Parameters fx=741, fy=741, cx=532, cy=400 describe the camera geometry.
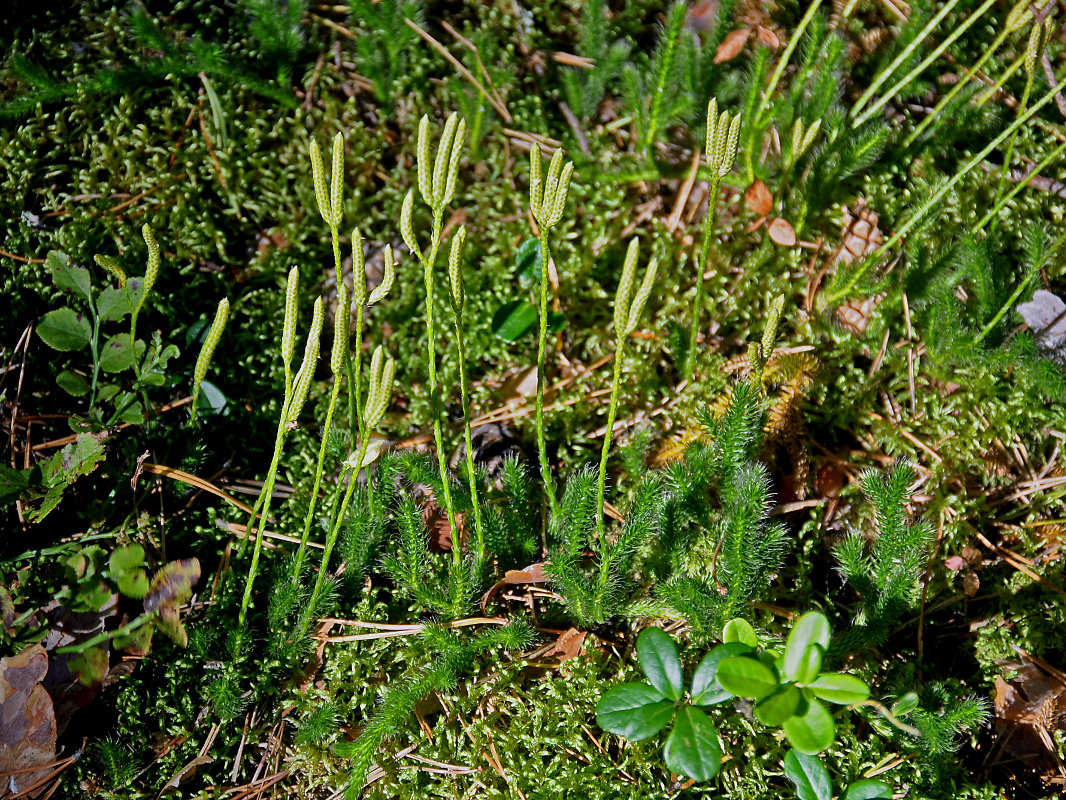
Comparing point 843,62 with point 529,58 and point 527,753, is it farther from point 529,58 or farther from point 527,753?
point 527,753

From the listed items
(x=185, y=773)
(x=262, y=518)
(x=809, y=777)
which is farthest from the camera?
(x=185, y=773)

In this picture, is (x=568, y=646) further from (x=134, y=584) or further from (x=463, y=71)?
(x=463, y=71)

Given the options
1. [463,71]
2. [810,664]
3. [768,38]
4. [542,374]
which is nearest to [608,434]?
[542,374]

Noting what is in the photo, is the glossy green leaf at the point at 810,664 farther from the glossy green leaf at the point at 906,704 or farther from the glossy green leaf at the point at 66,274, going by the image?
the glossy green leaf at the point at 66,274

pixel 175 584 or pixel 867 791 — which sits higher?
pixel 867 791

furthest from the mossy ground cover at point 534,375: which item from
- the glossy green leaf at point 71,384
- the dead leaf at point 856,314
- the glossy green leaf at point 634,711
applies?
the glossy green leaf at point 634,711

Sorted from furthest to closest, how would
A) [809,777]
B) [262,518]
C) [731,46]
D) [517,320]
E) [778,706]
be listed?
[731,46] → [517,320] → [262,518] → [809,777] → [778,706]
